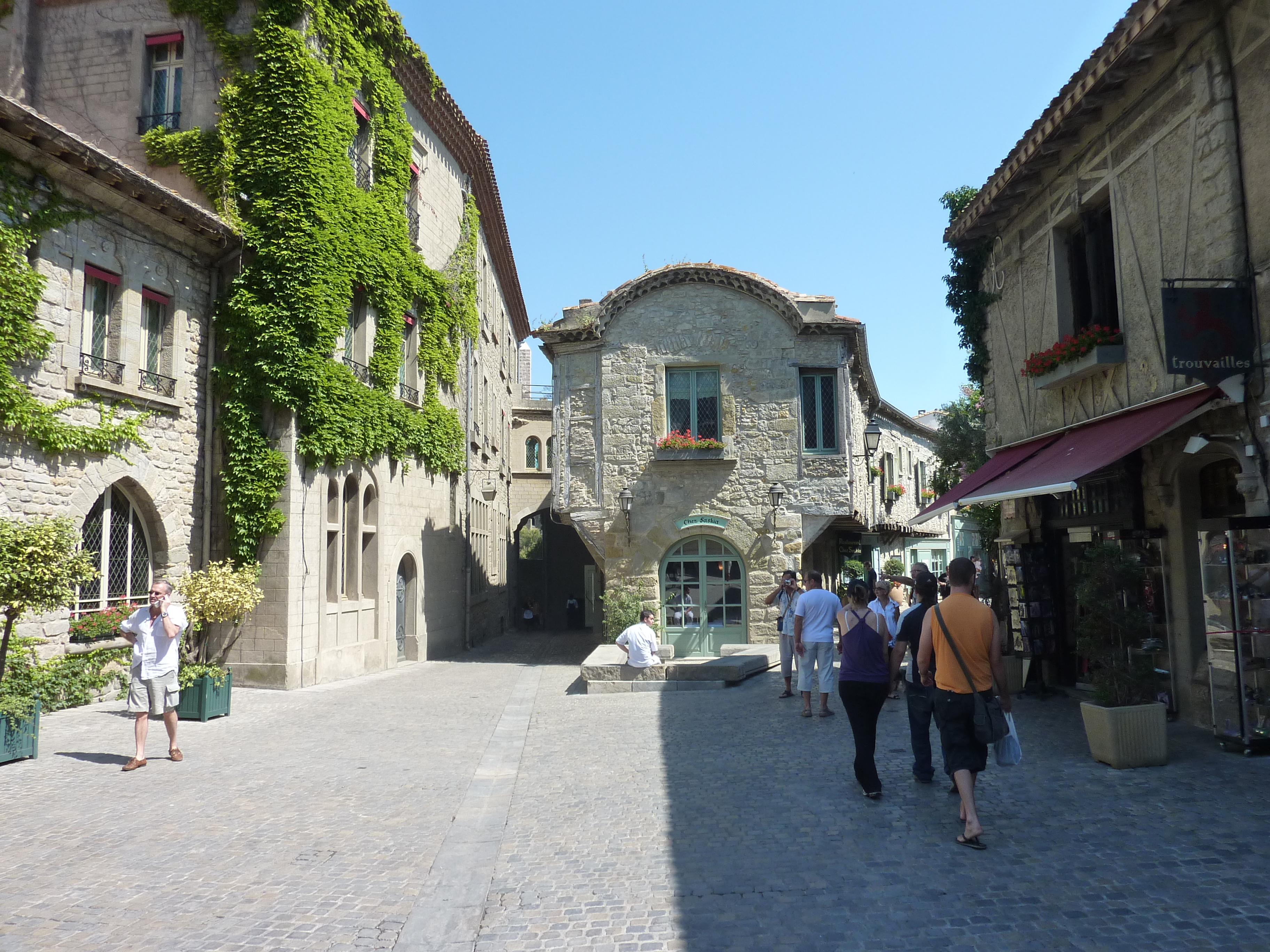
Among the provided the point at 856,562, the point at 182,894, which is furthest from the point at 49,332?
the point at 856,562

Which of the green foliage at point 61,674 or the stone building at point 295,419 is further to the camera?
the stone building at point 295,419

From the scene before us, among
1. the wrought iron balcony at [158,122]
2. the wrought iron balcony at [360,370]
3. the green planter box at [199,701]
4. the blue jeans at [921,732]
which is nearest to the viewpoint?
the blue jeans at [921,732]

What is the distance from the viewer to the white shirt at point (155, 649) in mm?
8297

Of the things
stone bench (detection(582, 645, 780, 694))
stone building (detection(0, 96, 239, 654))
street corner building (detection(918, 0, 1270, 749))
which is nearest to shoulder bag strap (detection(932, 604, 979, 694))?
street corner building (detection(918, 0, 1270, 749))

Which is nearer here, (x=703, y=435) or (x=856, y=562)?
(x=703, y=435)

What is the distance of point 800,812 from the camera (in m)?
6.30

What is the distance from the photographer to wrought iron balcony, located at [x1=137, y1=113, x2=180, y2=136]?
1487 centimetres

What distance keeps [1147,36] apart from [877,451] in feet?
59.1

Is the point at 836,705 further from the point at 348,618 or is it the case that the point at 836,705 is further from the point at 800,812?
the point at 348,618

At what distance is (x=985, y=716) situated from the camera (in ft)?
18.0

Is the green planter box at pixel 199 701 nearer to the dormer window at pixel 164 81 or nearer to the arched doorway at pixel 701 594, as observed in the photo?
the arched doorway at pixel 701 594

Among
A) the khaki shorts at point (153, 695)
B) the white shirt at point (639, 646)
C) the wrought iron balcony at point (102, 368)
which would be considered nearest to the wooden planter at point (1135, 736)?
the white shirt at point (639, 646)

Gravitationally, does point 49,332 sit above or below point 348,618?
above

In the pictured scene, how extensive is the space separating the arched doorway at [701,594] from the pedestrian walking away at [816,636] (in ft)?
24.6
